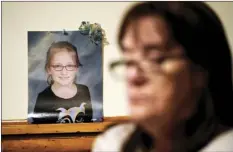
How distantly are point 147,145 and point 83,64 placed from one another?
314mm

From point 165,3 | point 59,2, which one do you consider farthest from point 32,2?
point 165,3

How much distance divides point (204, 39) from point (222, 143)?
0.26m

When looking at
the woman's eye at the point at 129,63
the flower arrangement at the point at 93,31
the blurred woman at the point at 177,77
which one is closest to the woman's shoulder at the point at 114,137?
the blurred woman at the point at 177,77

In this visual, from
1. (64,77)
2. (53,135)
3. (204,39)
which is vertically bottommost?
(53,135)

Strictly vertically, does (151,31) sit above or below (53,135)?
above

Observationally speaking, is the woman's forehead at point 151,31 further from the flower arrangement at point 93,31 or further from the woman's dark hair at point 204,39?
the flower arrangement at point 93,31

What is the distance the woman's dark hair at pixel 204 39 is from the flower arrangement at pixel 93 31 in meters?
0.16

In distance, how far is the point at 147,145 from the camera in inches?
33.3

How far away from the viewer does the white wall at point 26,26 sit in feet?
3.23

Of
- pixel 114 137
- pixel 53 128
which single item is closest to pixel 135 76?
pixel 114 137

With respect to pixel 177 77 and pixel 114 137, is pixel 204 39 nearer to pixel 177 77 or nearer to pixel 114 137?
pixel 177 77

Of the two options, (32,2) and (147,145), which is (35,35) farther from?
(147,145)

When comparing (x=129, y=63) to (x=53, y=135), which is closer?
(x=129, y=63)

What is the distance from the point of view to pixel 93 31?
3.27 feet
